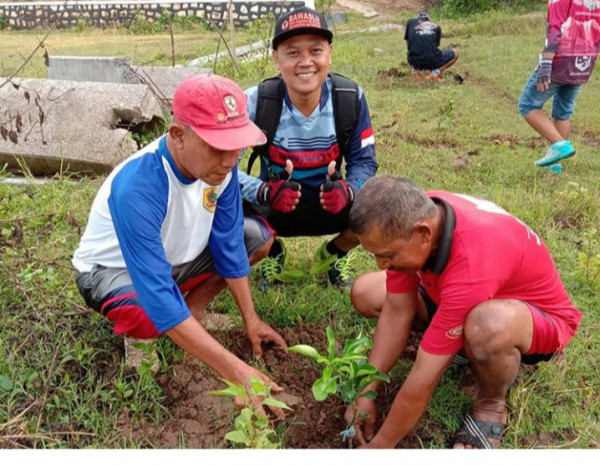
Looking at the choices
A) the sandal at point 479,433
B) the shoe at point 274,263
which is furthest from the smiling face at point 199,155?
the sandal at point 479,433

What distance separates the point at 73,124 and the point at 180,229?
8.31 feet

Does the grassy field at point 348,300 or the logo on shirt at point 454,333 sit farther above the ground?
the logo on shirt at point 454,333

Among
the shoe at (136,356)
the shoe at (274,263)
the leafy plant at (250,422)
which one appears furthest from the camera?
the shoe at (274,263)

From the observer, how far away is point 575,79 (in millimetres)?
4875

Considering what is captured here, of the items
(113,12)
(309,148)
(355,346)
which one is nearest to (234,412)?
(355,346)

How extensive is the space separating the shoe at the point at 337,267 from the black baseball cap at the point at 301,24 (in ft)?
3.54

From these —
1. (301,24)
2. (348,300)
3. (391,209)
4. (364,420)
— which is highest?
(301,24)

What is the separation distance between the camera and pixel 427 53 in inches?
344

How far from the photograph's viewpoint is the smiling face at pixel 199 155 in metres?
2.04

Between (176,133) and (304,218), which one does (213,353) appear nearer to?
(176,133)

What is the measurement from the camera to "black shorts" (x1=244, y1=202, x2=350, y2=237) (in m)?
3.20

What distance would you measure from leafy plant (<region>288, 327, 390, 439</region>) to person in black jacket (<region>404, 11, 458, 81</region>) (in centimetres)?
738

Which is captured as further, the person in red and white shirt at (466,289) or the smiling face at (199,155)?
the smiling face at (199,155)

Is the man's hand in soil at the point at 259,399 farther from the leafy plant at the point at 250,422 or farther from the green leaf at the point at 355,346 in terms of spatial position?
the green leaf at the point at 355,346
